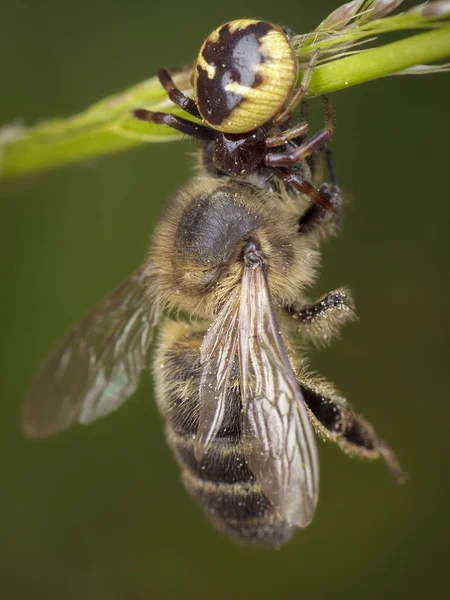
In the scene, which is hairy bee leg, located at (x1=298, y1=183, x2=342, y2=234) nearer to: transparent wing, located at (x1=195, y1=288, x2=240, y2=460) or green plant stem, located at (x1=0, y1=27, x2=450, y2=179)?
transparent wing, located at (x1=195, y1=288, x2=240, y2=460)

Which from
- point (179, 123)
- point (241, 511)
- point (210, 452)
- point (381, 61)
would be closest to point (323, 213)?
point (179, 123)

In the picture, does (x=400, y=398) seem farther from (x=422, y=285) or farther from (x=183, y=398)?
(x=183, y=398)

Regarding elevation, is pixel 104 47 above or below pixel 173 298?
above

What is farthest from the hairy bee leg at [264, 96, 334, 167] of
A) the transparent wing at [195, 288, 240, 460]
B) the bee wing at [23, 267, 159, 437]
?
the bee wing at [23, 267, 159, 437]

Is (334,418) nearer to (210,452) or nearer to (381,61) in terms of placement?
(210,452)

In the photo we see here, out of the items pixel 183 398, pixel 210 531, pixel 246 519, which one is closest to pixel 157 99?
pixel 183 398

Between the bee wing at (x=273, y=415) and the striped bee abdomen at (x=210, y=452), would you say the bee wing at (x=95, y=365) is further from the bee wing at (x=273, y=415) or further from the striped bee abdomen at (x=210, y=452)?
the bee wing at (x=273, y=415)

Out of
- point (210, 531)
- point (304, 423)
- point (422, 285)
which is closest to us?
point (304, 423)
